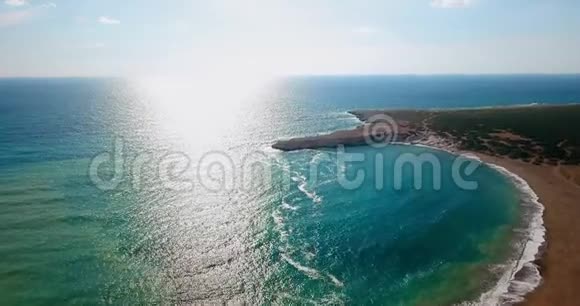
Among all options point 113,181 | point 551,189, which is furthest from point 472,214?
point 113,181

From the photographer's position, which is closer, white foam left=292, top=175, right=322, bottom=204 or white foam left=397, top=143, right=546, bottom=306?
white foam left=397, top=143, right=546, bottom=306

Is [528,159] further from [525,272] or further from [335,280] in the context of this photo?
[335,280]

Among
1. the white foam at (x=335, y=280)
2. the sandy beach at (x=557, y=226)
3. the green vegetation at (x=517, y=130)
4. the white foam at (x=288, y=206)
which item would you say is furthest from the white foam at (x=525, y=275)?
the green vegetation at (x=517, y=130)

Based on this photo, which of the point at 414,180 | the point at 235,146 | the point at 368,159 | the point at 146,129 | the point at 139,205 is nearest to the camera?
the point at 139,205

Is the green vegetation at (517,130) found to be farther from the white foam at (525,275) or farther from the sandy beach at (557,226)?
the white foam at (525,275)

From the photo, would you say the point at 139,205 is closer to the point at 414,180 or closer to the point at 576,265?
the point at 414,180

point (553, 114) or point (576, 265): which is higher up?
point (553, 114)
